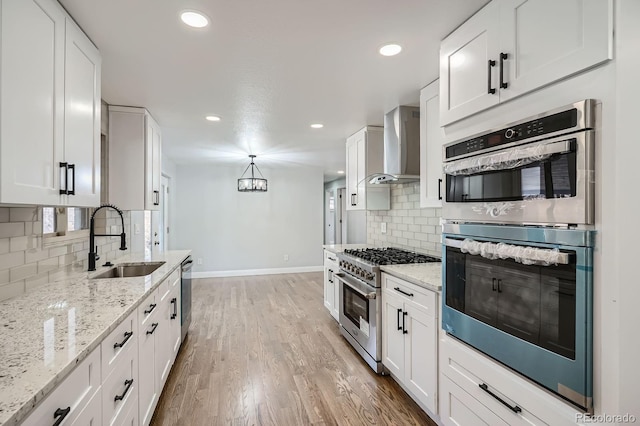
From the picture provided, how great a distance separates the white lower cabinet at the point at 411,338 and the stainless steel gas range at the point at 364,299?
0.23 ft

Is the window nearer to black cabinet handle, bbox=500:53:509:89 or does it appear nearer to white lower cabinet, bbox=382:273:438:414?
white lower cabinet, bbox=382:273:438:414

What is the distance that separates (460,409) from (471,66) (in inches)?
70.3

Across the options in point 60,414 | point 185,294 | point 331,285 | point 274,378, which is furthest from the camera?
point 331,285

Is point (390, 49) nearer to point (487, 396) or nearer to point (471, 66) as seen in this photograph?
point (471, 66)

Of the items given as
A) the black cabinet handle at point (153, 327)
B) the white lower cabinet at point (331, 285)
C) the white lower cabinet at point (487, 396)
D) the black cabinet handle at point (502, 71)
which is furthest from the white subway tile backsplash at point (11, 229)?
the white lower cabinet at point (331, 285)

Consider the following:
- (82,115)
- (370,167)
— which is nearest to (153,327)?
(82,115)

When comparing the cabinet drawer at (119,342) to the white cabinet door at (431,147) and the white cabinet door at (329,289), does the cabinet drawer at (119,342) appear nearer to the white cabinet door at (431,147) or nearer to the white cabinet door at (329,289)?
the white cabinet door at (431,147)

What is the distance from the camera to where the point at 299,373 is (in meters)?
2.70

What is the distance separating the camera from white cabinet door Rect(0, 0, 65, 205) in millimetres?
1162

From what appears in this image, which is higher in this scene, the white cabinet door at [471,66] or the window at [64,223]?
the white cabinet door at [471,66]

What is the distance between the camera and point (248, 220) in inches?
266

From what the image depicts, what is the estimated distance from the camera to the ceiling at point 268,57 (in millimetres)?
1586

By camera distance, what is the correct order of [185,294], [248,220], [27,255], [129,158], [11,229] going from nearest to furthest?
[11,229], [27,255], [129,158], [185,294], [248,220]

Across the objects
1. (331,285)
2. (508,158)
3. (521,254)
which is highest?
(508,158)
